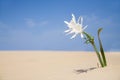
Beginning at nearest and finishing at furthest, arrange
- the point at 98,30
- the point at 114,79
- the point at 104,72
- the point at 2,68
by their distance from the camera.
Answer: the point at 114,79
the point at 104,72
the point at 98,30
the point at 2,68

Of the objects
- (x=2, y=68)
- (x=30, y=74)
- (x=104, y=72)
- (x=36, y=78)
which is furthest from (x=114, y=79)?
(x=2, y=68)

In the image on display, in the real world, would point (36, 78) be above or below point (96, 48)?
below

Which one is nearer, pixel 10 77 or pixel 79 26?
pixel 79 26

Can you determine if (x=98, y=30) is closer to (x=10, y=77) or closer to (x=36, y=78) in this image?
(x=36, y=78)

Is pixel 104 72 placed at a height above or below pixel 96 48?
below

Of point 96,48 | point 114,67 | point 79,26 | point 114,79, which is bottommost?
point 114,79

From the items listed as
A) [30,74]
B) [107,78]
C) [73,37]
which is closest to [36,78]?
[30,74]

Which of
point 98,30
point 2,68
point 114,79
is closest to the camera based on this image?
point 114,79

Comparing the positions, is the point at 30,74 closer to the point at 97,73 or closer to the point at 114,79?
the point at 97,73

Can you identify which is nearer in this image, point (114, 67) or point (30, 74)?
point (114, 67)
